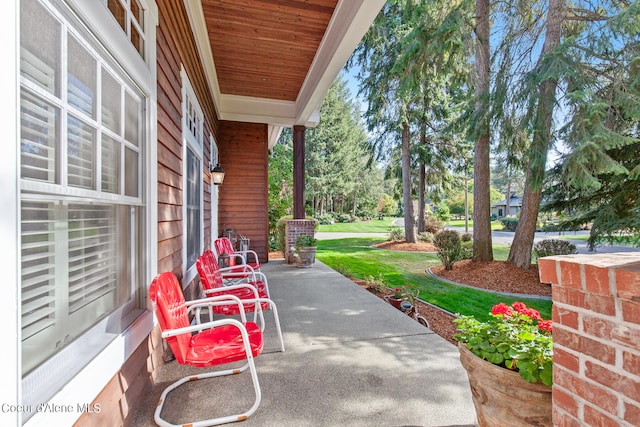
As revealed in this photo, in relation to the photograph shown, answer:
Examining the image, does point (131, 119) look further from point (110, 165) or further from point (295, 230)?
point (295, 230)

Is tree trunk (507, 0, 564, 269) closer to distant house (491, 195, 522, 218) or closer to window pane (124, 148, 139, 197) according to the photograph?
window pane (124, 148, 139, 197)

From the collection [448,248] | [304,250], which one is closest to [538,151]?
[448,248]

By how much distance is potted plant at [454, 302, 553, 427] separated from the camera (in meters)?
1.20

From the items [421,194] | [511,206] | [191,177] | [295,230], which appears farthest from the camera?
[511,206]

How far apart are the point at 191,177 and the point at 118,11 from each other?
2.08m

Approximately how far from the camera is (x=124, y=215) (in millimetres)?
1616

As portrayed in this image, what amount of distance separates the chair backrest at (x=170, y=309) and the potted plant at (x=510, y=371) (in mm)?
1434

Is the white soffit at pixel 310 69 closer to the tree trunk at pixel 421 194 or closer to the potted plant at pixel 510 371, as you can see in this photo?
the potted plant at pixel 510 371

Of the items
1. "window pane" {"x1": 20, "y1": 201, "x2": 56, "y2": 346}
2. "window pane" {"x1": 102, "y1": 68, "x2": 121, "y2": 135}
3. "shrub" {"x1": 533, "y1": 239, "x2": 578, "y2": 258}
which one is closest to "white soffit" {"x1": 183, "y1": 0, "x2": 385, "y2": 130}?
"window pane" {"x1": 102, "y1": 68, "x2": 121, "y2": 135}

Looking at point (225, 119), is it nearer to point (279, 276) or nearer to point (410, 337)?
point (279, 276)

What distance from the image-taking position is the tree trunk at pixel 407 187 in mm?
12109

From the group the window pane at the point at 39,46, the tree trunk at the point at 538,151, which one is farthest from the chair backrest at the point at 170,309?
the tree trunk at the point at 538,151

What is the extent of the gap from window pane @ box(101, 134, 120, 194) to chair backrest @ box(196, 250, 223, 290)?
1.23m

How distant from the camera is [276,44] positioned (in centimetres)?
388
